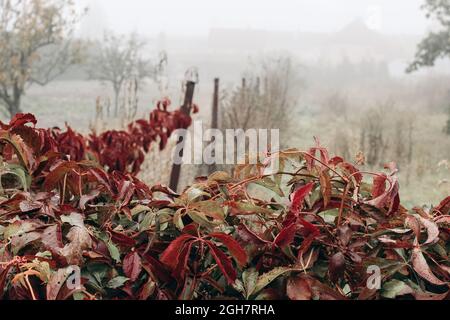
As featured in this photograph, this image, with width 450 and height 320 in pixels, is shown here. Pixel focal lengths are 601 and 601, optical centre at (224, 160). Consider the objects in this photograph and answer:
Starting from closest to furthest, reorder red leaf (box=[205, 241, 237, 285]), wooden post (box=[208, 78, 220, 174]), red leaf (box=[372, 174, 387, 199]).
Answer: red leaf (box=[205, 241, 237, 285]), red leaf (box=[372, 174, 387, 199]), wooden post (box=[208, 78, 220, 174])

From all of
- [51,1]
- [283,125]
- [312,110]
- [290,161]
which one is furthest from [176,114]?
[312,110]

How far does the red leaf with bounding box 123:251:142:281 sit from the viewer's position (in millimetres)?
663

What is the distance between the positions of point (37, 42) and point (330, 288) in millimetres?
10188

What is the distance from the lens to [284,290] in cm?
67

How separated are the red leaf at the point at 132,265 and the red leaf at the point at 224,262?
8cm

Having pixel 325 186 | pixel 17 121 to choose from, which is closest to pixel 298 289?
pixel 325 186

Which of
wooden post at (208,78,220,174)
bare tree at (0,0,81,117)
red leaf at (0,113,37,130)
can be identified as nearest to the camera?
red leaf at (0,113,37,130)

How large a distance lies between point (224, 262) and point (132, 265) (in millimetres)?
106

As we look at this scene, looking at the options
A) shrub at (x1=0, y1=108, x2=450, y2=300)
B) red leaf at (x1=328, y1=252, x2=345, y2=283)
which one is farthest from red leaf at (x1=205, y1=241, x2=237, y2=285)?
red leaf at (x1=328, y1=252, x2=345, y2=283)

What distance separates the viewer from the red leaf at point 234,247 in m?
0.64

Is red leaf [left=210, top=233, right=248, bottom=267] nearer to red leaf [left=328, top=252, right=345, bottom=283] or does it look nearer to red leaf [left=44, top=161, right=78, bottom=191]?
red leaf [left=328, top=252, right=345, bottom=283]

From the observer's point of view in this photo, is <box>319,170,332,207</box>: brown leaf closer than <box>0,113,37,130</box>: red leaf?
Yes
